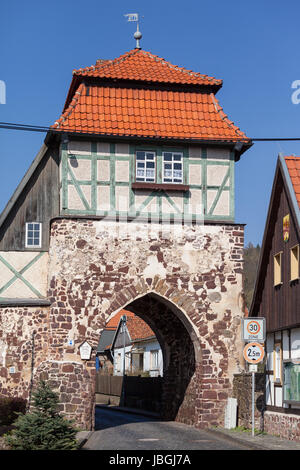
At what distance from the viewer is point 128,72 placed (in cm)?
2720

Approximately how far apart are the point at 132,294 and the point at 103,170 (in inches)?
152

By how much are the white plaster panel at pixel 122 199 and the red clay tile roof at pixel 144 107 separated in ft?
5.37

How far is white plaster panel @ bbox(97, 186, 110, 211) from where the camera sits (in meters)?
25.3

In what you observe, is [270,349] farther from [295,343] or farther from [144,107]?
[144,107]

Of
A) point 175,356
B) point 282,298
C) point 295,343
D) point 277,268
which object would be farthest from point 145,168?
point 295,343

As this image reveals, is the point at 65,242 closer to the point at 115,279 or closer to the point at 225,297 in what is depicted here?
the point at 115,279

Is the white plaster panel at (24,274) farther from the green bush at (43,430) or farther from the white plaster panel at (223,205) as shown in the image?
the green bush at (43,430)

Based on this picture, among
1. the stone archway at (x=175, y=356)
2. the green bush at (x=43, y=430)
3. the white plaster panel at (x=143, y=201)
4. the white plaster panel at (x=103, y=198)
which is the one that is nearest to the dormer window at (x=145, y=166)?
the white plaster panel at (x=143, y=201)

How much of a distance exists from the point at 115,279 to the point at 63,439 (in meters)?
8.85

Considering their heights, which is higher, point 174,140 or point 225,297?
point 174,140

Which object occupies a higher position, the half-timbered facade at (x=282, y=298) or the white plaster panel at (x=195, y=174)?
the white plaster panel at (x=195, y=174)

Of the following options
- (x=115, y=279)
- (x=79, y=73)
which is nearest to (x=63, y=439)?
(x=115, y=279)

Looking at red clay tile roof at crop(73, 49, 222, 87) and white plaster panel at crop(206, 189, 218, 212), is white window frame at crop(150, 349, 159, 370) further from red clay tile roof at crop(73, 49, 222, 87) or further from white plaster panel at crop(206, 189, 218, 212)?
white plaster panel at crop(206, 189, 218, 212)

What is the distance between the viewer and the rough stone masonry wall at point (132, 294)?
80.9 ft
